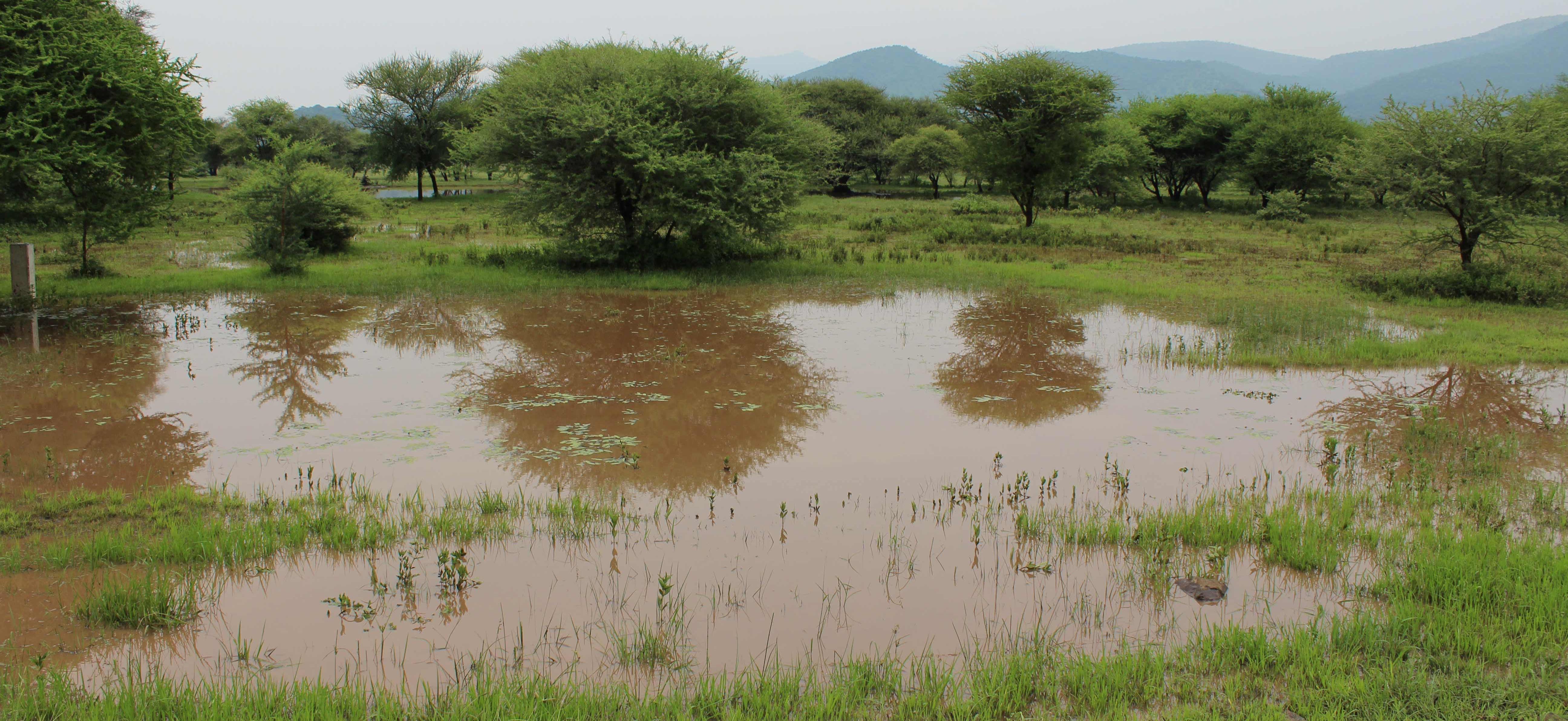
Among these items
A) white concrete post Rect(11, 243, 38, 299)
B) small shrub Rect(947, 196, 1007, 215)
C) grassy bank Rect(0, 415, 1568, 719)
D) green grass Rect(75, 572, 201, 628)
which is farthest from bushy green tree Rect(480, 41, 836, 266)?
small shrub Rect(947, 196, 1007, 215)

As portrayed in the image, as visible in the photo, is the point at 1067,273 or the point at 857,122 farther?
the point at 857,122

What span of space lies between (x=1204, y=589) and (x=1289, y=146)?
4161cm

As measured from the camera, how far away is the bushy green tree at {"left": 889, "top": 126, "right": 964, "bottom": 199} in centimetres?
5131

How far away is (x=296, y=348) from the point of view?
40.8ft

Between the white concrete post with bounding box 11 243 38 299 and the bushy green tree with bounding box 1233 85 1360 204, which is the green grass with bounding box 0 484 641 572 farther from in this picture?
the bushy green tree with bounding box 1233 85 1360 204

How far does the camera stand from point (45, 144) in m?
13.2

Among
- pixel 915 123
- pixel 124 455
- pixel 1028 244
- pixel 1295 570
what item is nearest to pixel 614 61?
pixel 1028 244

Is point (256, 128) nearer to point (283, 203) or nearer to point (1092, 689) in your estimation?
point (283, 203)

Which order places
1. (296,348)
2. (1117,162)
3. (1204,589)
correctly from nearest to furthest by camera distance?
(1204,589)
(296,348)
(1117,162)

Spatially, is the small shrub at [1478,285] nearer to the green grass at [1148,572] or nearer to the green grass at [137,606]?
the green grass at [1148,572]

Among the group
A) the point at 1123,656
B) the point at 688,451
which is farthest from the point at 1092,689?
the point at 688,451

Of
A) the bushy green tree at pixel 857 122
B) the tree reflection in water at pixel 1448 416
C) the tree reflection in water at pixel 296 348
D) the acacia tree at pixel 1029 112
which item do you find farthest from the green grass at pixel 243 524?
the bushy green tree at pixel 857 122

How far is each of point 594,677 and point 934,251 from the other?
20459 mm

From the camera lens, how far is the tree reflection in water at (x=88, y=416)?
741 cm
